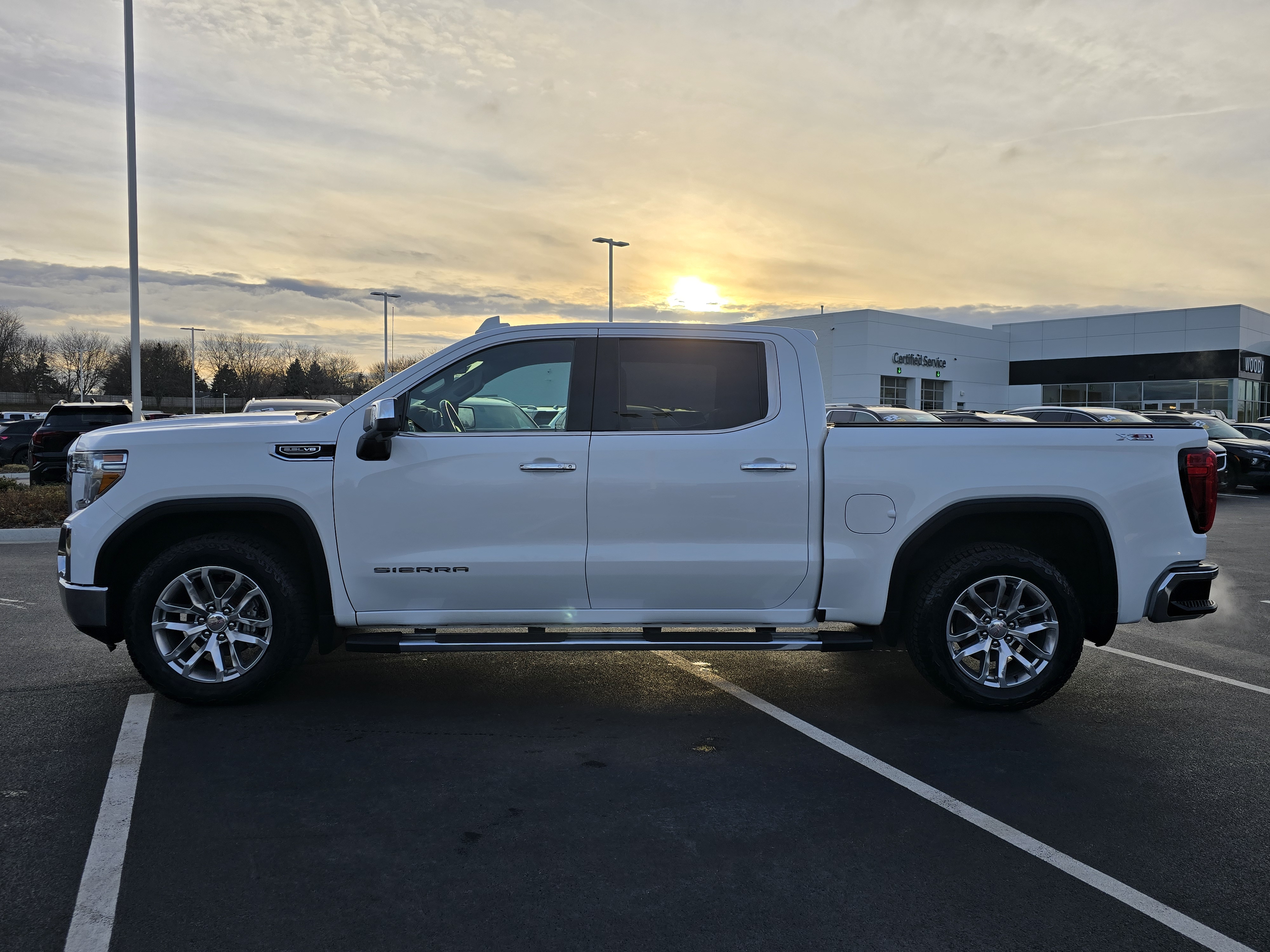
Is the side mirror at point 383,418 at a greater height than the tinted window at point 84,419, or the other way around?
the side mirror at point 383,418

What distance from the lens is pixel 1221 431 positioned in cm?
2123

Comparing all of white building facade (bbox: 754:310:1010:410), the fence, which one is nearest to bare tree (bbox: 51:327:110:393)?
the fence

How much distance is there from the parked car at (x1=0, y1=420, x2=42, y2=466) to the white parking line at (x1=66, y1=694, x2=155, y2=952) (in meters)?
27.6

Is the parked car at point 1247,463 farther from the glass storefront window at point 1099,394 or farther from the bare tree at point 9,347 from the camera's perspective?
the bare tree at point 9,347

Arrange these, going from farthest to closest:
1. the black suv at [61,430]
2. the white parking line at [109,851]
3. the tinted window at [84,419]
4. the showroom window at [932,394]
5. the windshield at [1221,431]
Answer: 1. the showroom window at [932,394]
2. the windshield at [1221,431]
3. the tinted window at [84,419]
4. the black suv at [61,430]
5. the white parking line at [109,851]

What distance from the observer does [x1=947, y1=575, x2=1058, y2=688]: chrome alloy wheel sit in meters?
5.17

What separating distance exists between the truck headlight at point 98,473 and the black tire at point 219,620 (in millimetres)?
464

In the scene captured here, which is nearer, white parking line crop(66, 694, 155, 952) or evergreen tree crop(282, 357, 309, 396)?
white parking line crop(66, 694, 155, 952)

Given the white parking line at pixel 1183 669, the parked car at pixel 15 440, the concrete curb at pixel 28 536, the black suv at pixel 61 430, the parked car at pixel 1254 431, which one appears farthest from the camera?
the parked car at pixel 15 440

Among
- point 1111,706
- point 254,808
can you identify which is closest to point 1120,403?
point 1111,706

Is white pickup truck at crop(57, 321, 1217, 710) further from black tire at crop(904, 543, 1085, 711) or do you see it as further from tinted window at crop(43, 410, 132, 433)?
tinted window at crop(43, 410, 132, 433)

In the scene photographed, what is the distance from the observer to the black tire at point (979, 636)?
512 cm

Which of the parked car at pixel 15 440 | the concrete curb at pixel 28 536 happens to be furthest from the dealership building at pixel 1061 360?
the concrete curb at pixel 28 536

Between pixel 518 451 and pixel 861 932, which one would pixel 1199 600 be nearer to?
pixel 861 932
